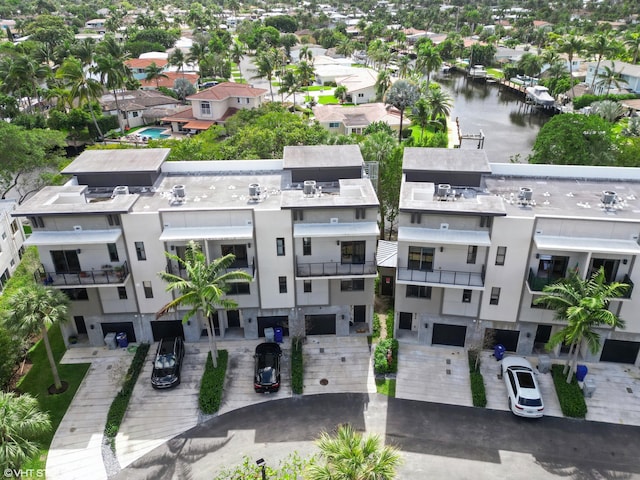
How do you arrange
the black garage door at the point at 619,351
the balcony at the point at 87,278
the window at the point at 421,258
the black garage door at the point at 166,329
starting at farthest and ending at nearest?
the black garage door at the point at 166,329 → the window at the point at 421,258 → the black garage door at the point at 619,351 → the balcony at the point at 87,278

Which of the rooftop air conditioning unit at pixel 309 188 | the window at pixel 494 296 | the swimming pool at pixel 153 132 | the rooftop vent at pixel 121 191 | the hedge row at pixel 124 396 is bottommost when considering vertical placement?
the swimming pool at pixel 153 132

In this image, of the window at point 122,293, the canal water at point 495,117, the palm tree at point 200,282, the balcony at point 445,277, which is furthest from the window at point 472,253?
the canal water at point 495,117

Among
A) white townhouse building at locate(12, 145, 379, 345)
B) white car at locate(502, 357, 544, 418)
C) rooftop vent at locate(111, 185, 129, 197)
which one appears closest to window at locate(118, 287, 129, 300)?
white townhouse building at locate(12, 145, 379, 345)

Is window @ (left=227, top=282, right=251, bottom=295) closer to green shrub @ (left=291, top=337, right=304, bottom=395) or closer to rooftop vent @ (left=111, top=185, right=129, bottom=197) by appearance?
green shrub @ (left=291, top=337, right=304, bottom=395)

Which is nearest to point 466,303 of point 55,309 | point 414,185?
point 414,185

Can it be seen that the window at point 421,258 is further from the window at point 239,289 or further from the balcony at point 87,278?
the balcony at point 87,278

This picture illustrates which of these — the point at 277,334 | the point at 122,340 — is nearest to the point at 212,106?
the point at 122,340
